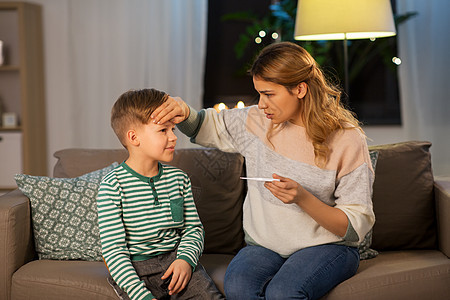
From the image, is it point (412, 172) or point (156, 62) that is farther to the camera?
point (156, 62)

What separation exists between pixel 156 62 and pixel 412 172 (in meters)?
2.49

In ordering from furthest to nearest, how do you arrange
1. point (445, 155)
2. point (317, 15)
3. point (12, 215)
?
1. point (445, 155)
2. point (317, 15)
3. point (12, 215)

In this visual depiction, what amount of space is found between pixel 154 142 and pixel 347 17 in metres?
1.35

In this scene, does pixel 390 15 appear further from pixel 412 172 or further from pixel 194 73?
pixel 194 73

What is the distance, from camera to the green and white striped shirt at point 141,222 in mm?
1728

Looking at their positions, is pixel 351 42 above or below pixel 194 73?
above

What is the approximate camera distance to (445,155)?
409cm

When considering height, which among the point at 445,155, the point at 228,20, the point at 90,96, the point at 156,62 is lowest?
the point at 445,155

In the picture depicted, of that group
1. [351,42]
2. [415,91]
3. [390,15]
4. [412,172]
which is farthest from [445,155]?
[412,172]

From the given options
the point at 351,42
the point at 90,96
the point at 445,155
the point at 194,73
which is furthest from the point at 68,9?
the point at 445,155

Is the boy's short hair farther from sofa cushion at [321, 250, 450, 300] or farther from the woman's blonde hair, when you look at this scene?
sofa cushion at [321, 250, 450, 300]

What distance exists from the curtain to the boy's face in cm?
274

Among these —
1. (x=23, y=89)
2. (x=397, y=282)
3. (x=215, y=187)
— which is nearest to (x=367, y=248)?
(x=397, y=282)

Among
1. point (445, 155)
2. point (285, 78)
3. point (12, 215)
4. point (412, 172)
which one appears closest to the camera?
point (285, 78)
